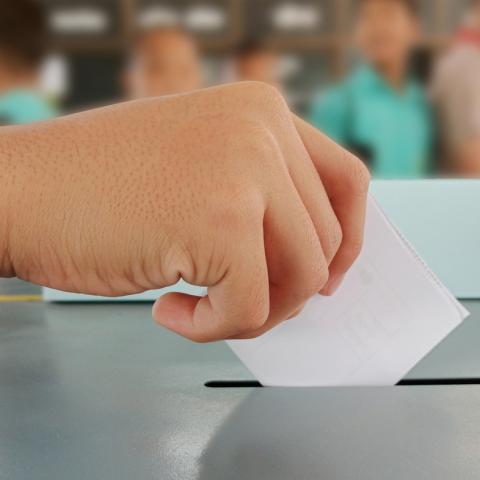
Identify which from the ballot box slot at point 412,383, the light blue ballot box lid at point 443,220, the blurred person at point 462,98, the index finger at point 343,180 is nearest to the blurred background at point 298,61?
the blurred person at point 462,98

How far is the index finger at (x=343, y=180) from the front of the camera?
460 millimetres

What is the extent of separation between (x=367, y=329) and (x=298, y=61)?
1.39 metres

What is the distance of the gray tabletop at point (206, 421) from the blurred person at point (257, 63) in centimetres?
116

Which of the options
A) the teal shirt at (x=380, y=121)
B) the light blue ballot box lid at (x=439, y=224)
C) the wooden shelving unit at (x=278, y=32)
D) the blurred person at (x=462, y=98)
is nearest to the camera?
the light blue ballot box lid at (x=439, y=224)

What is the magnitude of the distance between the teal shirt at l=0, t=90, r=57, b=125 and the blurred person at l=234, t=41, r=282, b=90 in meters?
0.53

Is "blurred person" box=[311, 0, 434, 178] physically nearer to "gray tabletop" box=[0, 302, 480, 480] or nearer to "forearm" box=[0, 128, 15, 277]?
"gray tabletop" box=[0, 302, 480, 480]

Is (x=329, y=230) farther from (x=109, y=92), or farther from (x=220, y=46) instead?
(x=109, y=92)

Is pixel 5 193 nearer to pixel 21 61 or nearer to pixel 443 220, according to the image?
pixel 443 220

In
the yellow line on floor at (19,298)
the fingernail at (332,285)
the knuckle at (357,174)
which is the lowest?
the yellow line on floor at (19,298)

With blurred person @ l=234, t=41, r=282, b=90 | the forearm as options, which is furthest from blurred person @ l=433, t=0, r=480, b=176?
the forearm

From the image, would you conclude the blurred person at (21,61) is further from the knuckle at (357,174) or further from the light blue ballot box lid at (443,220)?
the knuckle at (357,174)

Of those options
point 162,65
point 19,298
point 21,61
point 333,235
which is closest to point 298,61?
point 162,65

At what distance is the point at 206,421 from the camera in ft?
1.64

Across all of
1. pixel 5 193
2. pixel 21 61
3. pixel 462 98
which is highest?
pixel 5 193
